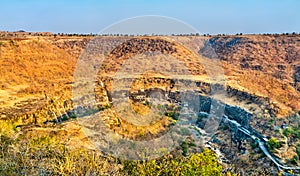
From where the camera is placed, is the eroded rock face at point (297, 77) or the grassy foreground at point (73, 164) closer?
the grassy foreground at point (73, 164)

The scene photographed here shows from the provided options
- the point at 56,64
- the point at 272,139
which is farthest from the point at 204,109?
the point at 56,64

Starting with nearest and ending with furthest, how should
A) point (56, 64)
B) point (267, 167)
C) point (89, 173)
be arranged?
point (89, 173), point (267, 167), point (56, 64)

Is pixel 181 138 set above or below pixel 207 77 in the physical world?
below

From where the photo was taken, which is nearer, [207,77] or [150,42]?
[207,77]

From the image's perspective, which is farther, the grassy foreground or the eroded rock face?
the eroded rock face

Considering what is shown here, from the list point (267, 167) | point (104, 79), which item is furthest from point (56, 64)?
point (267, 167)

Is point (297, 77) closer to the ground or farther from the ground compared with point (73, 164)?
farther from the ground

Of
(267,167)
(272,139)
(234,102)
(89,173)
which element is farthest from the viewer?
(234,102)

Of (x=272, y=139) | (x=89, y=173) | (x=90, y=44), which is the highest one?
(x=90, y=44)

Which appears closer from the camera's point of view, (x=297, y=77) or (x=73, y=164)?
(x=73, y=164)

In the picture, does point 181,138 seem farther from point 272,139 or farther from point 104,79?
point 104,79
